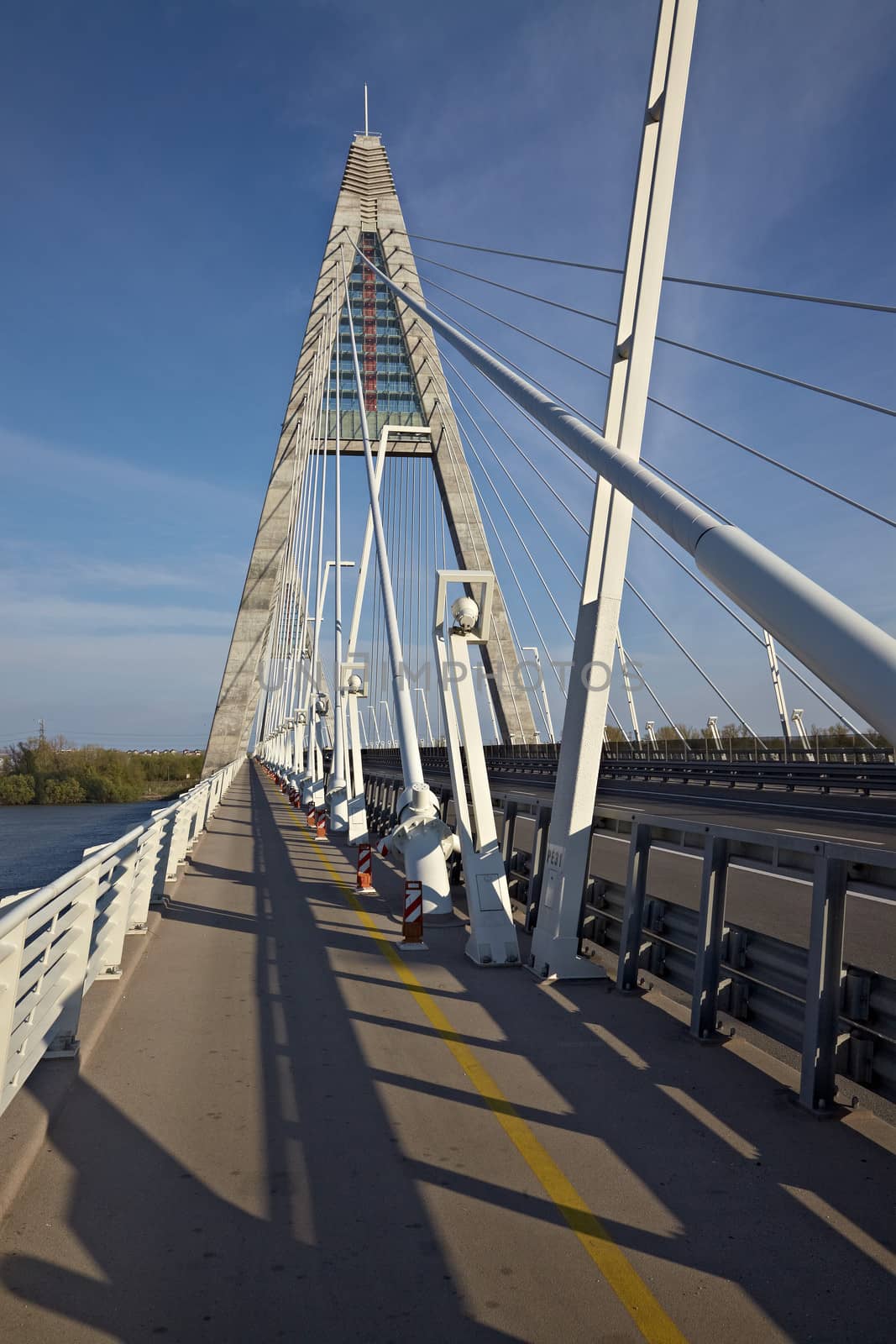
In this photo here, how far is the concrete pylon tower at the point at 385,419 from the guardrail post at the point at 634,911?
2924cm

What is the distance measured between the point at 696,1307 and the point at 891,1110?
2.46 metres

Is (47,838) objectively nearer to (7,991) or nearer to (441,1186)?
(7,991)

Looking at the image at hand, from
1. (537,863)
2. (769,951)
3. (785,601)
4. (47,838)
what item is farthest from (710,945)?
(47,838)

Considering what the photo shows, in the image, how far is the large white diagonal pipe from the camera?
9.34 ft

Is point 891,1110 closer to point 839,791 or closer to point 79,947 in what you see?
point 79,947

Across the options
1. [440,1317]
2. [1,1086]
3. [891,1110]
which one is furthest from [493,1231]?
[891,1110]

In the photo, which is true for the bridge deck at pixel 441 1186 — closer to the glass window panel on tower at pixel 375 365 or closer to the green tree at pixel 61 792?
the glass window panel on tower at pixel 375 365

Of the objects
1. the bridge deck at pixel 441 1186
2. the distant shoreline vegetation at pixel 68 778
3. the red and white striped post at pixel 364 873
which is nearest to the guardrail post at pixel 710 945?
the bridge deck at pixel 441 1186

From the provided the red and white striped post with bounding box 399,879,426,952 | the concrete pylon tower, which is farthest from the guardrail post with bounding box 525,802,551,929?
the concrete pylon tower

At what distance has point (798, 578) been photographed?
10.8 ft

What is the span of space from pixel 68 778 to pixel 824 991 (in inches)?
3402

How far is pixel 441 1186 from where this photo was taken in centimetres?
442

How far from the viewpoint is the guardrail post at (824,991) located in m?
5.21

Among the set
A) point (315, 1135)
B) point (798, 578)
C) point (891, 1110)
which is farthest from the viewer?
point (891, 1110)
